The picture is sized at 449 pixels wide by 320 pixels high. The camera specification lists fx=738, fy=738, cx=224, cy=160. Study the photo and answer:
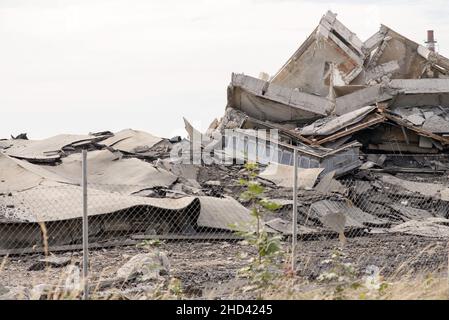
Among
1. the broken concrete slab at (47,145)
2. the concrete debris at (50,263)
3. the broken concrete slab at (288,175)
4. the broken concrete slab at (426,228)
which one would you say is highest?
the broken concrete slab at (47,145)

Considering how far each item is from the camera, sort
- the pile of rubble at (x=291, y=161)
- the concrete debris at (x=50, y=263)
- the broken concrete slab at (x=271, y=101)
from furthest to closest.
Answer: the broken concrete slab at (x=271, y=101) < the pile of rubble at (x=291, y=161) < the concrete debris at (x=50, y=263)

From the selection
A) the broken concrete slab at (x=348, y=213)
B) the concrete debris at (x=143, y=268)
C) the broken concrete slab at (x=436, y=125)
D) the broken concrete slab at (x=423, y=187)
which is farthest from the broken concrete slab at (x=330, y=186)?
the concrete debris at (x=143, y=268)

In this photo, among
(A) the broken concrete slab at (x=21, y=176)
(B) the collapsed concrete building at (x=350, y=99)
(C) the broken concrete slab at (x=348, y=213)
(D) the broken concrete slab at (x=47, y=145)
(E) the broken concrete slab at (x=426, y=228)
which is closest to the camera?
(A) the broken concrete slab at (x=21, y=176)

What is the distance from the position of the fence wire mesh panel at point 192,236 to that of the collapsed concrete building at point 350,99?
297 centimetres

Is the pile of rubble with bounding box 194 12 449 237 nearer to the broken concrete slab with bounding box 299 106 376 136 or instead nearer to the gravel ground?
the broken concrete slab with bounding box 299 106 376 136

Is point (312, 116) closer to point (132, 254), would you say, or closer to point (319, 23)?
point (319, 23)

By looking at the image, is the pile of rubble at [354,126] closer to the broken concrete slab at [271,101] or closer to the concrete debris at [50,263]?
the broken concrete slab at [271,101]

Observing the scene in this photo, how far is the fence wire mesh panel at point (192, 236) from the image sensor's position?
8875mm

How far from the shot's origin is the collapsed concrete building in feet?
58.9

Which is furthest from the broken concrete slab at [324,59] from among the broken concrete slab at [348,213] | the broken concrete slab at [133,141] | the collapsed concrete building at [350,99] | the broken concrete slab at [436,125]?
the broken concrete slab at [348,213]

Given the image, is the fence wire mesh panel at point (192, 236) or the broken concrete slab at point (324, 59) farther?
the broken concrete slab at point (324, 59)

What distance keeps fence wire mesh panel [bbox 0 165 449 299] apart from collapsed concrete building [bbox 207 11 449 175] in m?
2.97

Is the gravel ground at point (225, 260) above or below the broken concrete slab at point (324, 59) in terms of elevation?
below
